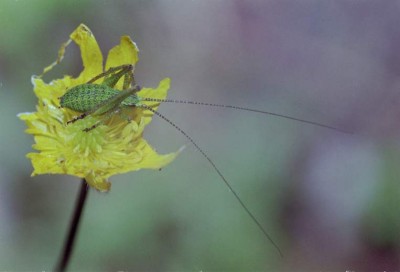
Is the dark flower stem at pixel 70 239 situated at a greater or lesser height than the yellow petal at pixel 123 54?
lesser

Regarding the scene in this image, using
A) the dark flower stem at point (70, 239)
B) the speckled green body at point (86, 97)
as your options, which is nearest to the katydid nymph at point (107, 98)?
the speckled green body at point (86, 97)

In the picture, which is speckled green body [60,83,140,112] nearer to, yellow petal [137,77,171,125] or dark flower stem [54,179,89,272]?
yellow petal [137,77,171,125]

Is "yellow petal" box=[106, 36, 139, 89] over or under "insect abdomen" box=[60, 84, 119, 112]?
over

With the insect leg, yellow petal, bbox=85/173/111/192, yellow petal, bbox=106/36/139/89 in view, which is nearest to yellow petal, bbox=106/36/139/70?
yellow petal, bbox=106/36/139/89

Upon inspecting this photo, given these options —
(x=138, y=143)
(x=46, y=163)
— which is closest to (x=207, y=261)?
(x=138, y=143)

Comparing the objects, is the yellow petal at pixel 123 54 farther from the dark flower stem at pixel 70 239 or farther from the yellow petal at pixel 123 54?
the dark flower stem at pixel 70 239

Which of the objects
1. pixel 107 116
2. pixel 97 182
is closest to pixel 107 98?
pixel 107 116

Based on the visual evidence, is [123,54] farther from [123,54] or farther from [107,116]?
[107,116]
